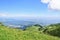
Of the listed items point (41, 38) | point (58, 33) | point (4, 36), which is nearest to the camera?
point (4, 36)

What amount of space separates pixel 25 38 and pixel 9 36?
264 centimetres

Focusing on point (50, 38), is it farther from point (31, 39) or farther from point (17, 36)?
point (17, 36)

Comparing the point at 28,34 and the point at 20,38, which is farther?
the point at 28,34

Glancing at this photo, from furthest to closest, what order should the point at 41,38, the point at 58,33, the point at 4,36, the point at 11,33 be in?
the point at 58,33 < the point at 41,38 < the point at 11,33 < the point at 4,36

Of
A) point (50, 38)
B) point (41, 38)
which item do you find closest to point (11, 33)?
point (41, 38)

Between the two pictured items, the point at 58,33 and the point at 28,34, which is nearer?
the point at 28,34

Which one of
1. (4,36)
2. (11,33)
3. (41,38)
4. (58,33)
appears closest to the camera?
(4,36)

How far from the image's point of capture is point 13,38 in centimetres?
2594

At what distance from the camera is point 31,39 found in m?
27.8

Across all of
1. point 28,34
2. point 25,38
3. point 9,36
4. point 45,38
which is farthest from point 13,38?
point 45,38

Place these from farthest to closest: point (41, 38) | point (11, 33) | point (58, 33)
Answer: point (58, 33) → point (41, 38) → point (11, 33)

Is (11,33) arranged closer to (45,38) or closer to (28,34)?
(28,34)

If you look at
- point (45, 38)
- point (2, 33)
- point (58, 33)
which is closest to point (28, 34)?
point (45, 38)

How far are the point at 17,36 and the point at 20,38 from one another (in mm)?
599
